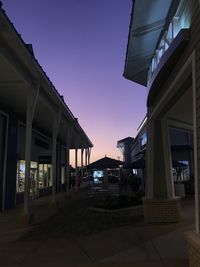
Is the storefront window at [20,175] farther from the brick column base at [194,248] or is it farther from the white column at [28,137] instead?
the brick column base at [194,248]

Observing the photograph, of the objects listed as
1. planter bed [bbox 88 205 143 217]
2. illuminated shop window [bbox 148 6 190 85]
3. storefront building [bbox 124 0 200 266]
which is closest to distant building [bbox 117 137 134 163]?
planter bed [bbox 88 205 143 217]

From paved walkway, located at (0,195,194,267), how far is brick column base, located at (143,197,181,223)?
270 millimetres

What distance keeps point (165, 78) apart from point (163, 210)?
15.0ft

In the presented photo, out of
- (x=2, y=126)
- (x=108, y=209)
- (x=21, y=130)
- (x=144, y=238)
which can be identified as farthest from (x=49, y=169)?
(x=144, y=238)

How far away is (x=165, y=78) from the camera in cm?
835

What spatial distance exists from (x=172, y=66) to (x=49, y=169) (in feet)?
85.6

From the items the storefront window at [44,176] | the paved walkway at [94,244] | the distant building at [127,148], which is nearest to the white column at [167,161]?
the paved walkway at [94,244]

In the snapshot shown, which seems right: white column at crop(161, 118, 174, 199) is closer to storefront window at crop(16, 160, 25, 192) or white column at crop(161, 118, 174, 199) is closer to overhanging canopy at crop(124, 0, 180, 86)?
overhanging canopy at crop(124, 0, 180, 86)

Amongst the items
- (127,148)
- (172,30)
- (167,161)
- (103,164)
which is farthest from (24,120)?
(127,148)

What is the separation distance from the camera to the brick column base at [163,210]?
1093 centimetres

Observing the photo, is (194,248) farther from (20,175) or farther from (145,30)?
(20,175)

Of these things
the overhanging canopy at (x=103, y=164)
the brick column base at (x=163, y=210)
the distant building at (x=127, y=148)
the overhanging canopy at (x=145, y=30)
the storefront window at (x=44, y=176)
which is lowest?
the brick column base at (x=163, y=210)

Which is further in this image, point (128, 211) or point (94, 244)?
point (128, 211)

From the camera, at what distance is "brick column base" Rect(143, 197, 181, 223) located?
10.9 metres
